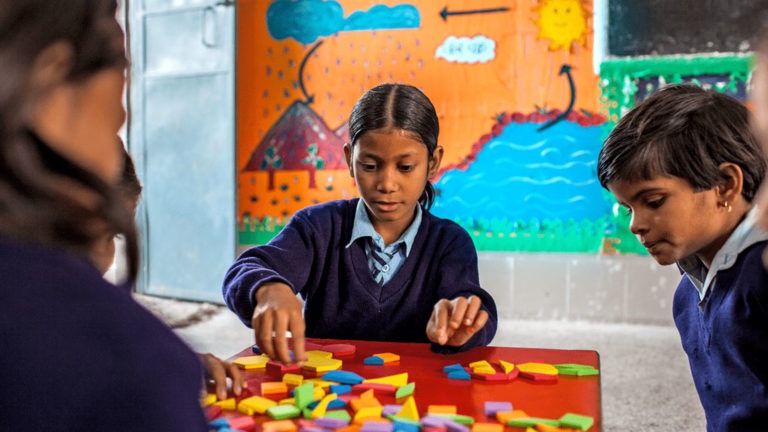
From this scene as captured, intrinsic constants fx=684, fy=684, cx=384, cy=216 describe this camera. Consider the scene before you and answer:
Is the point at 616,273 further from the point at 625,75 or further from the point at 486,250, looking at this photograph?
the point at 625,75

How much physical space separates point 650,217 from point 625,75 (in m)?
2.43

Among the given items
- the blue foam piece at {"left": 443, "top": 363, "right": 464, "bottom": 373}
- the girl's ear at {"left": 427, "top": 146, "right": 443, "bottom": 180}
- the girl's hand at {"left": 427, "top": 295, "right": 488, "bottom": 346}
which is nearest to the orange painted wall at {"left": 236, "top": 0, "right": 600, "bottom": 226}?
the girl's ear at {"left": 427, "top": 146, "right": 443, "bottom": 180}

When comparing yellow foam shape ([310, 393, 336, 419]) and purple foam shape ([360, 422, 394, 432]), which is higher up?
purple foam shape ([360, 422, 394, 432])

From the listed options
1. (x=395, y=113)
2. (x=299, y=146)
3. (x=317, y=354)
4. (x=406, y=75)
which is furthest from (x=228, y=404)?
(x=299, y=146)

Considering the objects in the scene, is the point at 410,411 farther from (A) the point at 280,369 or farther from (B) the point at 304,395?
(A) the point at 280,369

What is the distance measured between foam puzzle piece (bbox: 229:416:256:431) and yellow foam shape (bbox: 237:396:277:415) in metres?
0.03

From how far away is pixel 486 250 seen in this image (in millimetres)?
3590

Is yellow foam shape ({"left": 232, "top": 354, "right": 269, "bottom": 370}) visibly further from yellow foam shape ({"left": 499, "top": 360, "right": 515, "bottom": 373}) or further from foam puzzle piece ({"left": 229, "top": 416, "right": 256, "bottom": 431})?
yellow foam shape ({"left": 499, "top": 360, "right": 515, "bottom": 373})

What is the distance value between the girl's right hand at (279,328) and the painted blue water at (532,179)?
8.51 feet

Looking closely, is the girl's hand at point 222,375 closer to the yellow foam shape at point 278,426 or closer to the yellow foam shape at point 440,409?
the yellow foam shape at point 278,426

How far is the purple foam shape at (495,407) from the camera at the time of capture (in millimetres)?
805

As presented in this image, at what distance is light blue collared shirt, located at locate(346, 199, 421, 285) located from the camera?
1.48 meters

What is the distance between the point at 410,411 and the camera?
2.61 feet

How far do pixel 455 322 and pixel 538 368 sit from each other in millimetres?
142
